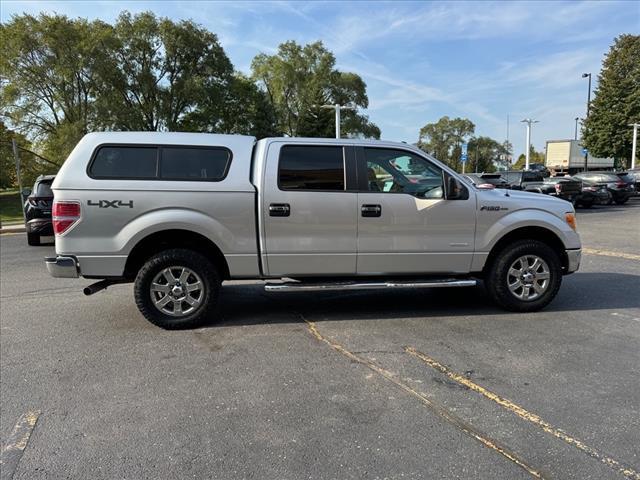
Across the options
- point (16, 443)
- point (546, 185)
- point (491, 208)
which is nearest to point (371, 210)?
point (491, 208)

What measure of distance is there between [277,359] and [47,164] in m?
37.8

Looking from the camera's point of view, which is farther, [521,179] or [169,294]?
[521,179]

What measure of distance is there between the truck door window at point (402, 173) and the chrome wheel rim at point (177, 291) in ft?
7.20

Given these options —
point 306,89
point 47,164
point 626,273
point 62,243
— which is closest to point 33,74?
point 47,164

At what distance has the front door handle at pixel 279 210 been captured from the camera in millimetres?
5094

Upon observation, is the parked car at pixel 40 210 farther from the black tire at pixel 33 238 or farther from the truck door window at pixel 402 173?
the truck door window at pixel 402 173

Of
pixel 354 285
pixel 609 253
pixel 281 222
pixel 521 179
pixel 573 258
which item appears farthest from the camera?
pixel 521 179

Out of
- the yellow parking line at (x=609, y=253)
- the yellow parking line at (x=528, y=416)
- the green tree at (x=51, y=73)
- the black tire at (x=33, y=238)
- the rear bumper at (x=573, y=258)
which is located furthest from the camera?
the green tree at (x=51, y=73)

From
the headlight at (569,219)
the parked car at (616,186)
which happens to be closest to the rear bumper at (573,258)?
the headlight at (569,219)

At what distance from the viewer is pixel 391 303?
20.3ft

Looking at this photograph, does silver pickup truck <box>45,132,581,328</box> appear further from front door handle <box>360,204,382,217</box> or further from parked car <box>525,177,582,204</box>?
parked car <box>525,177,582,204</box>

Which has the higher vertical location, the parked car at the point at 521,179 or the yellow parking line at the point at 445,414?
the parked car at the point at 521,179

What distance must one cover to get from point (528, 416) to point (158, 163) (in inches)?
160

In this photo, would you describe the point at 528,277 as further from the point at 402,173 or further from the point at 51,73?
the point at 51,73
